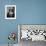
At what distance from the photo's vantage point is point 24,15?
3.16 m

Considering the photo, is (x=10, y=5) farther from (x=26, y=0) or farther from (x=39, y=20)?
(x=39, y=20)

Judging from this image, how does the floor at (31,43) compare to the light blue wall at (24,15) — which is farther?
the light blue wall at (24,15)

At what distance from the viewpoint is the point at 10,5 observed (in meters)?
3.17

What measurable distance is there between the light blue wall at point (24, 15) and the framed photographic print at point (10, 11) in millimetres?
76

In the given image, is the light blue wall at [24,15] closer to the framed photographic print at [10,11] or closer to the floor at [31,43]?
the framed photographic print at [10,11]

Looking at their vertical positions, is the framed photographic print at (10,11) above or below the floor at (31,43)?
above

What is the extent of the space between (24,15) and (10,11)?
0.37 metres

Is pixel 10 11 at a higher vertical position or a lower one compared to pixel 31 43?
higher

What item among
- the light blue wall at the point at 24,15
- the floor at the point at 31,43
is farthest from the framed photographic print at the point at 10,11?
the floor at the point at 31,43

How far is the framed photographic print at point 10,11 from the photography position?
3.17 meters

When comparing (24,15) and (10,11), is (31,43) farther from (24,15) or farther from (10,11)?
(10,11)

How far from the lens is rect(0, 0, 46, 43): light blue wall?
10.3 feet

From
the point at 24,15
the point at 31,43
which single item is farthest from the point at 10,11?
the point at 31,43

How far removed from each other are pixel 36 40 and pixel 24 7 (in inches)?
34.4
